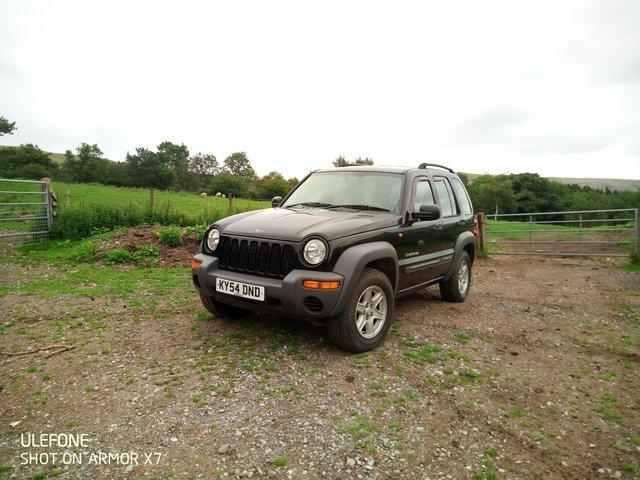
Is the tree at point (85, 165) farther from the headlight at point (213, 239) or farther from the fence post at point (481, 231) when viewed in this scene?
the headlight at point (213, 239)

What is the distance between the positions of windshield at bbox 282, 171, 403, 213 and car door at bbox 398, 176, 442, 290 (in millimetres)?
256

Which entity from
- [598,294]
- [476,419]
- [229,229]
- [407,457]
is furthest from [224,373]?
[598,294]

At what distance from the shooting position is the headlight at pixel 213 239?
14.5 feet

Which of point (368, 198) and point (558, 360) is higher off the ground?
point (368, 198)

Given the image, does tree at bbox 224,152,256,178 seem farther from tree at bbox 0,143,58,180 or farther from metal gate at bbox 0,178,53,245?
metal gate at bbox 0,178,53,245

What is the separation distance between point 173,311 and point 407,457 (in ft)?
12.6

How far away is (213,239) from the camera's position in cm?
447

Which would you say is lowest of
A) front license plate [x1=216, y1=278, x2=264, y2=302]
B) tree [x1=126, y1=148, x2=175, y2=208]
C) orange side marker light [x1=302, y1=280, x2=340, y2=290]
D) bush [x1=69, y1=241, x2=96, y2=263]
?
bush [x1=69, y1=241, x2=96, y2=263]

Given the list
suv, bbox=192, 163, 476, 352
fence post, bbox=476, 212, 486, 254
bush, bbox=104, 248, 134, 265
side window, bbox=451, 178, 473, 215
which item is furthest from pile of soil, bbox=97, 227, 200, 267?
fence post, bbox=476, 212, 486, 254

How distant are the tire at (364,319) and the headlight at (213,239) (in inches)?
58.1

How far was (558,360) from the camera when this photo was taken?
4324 mm

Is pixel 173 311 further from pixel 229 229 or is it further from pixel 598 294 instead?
pixel 598 294

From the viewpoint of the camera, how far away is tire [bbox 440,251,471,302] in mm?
6230

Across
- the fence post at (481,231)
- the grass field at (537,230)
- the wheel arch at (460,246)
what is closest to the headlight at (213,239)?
the wheel arch at (460,246)
